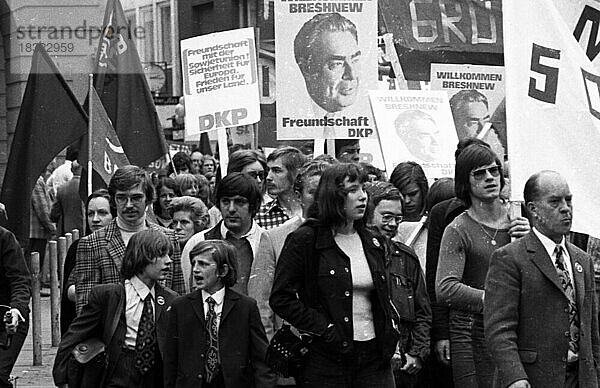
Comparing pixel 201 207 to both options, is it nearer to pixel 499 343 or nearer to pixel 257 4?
pixel 499 343

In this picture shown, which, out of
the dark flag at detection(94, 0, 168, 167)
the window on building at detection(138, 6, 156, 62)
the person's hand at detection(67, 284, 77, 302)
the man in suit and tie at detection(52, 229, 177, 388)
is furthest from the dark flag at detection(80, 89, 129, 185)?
the window on building at detection(138, 6, 156, 62)

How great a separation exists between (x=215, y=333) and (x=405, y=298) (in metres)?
1.18

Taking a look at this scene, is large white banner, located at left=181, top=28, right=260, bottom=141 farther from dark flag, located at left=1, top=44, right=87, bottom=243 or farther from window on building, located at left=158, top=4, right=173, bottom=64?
window on building, located at left=158, top=4, right=173, bottom=64

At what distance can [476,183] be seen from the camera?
806cm

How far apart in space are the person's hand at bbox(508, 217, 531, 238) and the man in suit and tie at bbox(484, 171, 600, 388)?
0.67m

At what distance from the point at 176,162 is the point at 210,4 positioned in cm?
2376

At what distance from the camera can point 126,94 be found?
1359 centimetres

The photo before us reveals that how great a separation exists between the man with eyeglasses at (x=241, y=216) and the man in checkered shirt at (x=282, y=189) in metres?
0.40

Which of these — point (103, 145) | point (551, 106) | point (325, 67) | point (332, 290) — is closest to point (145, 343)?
point (332, 290)

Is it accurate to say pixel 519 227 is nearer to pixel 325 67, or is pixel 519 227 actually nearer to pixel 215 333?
pixel 215 333

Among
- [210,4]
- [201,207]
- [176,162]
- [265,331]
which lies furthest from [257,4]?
[265,331]

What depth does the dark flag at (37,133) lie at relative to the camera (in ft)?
35.4

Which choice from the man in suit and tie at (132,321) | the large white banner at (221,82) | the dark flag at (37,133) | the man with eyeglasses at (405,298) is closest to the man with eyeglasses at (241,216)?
the man in suit and tie at (132,321)

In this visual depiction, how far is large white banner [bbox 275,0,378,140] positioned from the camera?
12.1 meters
